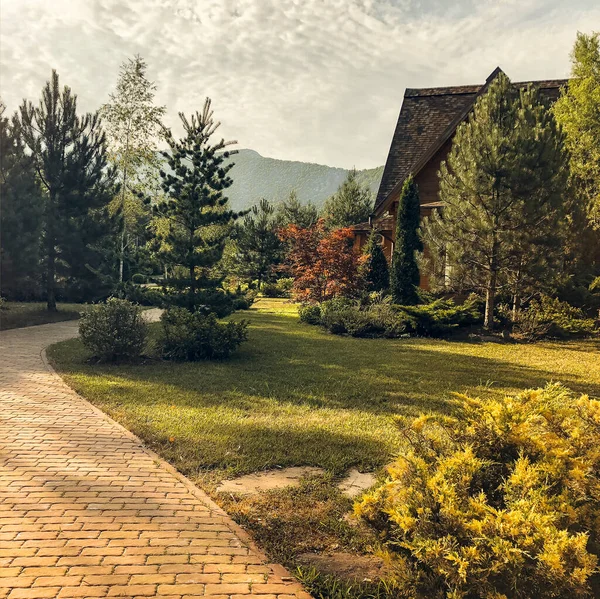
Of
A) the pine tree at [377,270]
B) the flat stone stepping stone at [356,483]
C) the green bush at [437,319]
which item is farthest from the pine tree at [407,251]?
the flat stone stepping stone at [356,483]

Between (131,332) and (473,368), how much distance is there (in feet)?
24.8

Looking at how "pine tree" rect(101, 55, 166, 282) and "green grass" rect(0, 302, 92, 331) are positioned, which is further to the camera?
"pine tree" rect(101, 55, 166, 282)

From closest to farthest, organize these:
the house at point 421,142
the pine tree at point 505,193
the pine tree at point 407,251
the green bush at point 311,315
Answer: the pine tree at point 505,193 < the pine tree at point 407,251 < the green bush at point 311,315 < the house at point 421,142

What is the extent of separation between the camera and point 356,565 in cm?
329

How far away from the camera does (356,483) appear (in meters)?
4.57

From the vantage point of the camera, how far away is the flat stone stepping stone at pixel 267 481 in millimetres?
4410

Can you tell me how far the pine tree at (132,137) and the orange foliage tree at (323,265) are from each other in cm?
844

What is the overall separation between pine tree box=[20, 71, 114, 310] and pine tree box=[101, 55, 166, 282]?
2393 mm

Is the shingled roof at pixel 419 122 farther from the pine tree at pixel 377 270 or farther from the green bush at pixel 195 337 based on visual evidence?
the green bush at pixel 195 337

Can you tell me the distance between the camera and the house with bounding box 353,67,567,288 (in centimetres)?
2066

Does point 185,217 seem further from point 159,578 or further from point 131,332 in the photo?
point 159,578

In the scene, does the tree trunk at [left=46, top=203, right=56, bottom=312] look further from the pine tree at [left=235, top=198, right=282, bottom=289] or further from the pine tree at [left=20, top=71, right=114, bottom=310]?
the pine tree at [left=235, top=198, right=282, bottom=289]

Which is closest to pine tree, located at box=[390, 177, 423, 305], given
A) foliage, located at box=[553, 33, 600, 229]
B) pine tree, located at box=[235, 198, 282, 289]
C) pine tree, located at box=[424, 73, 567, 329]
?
pine tree, located at box=[424, 73, 567, 329]

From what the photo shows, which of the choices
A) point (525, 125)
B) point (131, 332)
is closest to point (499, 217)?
point (525, 125)
